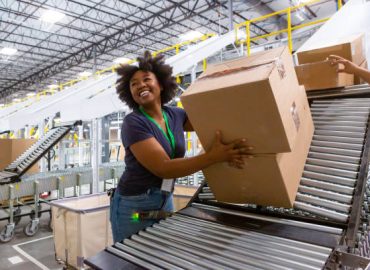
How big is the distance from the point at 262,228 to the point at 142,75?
3.67 ft

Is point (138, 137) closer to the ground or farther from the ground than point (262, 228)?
farther from the ground

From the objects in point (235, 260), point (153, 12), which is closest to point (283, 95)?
point (235, 260)

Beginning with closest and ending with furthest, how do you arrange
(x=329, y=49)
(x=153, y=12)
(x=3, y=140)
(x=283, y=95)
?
(x=283, y=95), (x=329, y=49), (x=3, y=140), (x=153, y=12)

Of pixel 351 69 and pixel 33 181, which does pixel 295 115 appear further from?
pixel 33 181

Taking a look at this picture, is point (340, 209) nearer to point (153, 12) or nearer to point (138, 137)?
point (138, 137)

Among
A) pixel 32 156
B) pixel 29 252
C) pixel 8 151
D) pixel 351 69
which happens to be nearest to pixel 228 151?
pixel 351 69

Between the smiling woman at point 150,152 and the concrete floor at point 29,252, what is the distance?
305 centimetres

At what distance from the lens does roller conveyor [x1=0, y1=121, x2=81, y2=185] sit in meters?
5.70

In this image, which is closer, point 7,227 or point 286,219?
point 286,219

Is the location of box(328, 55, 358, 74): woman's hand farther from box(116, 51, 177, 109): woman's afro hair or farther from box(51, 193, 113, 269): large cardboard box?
box(51, 193, 113, 269): large cardboard box

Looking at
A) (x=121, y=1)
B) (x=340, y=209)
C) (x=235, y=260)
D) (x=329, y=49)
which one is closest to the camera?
(x=235, y=260)

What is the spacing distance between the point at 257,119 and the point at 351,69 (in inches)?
58.6

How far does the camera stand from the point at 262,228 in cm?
145

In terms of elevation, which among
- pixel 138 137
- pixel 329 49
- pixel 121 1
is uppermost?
pixel 121 1
